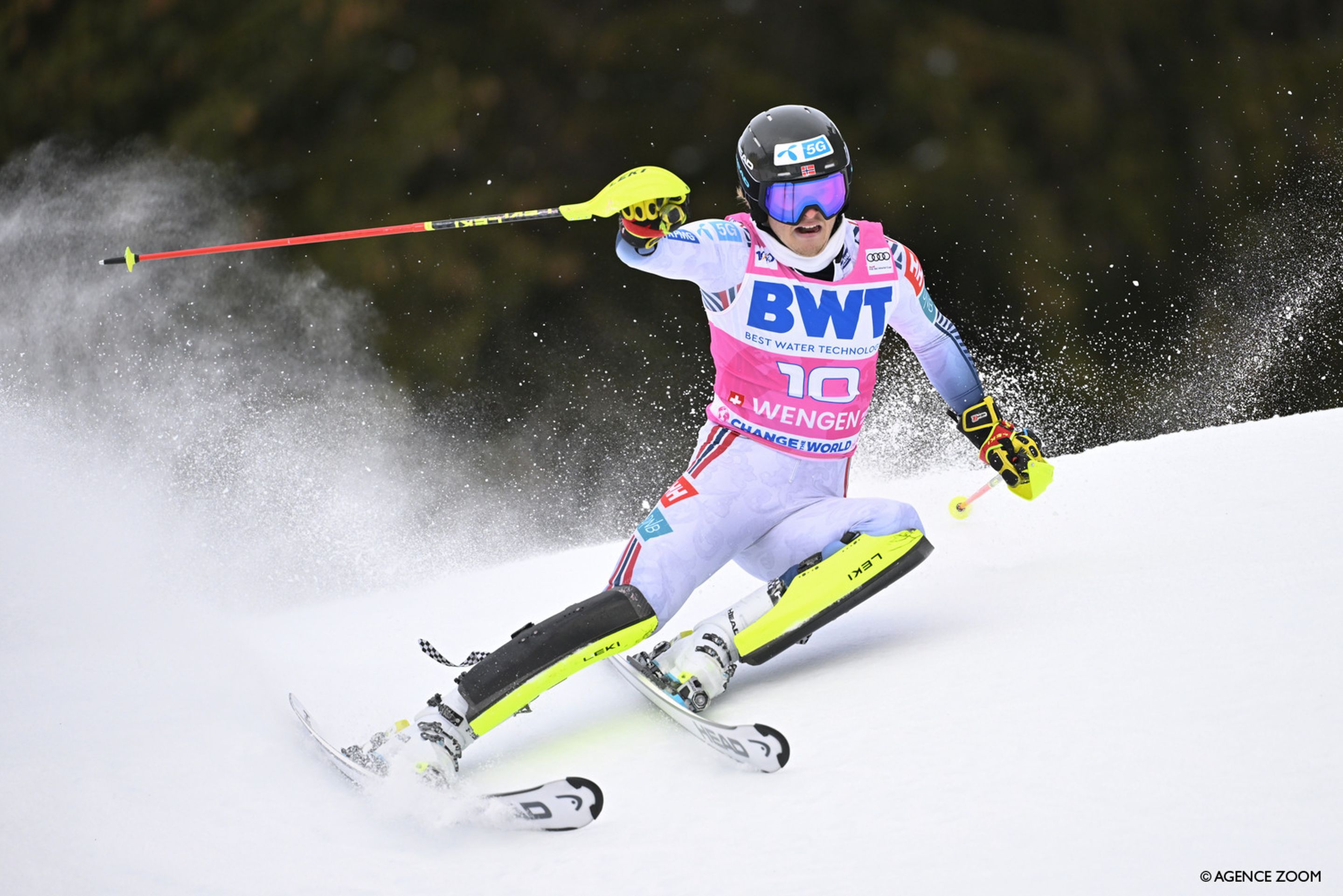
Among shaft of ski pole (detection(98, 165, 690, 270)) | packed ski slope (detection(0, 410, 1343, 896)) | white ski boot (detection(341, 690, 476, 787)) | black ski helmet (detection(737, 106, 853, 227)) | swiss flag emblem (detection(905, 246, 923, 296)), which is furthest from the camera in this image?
swiss flag emblem (detection(905, 246, 923, 296))

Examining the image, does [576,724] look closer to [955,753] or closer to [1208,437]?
[955,753]

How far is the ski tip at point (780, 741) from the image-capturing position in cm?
188

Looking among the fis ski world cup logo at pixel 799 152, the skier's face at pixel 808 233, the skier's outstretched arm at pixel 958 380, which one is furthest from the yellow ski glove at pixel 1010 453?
the fis ski world cup logo at pixel 799 152

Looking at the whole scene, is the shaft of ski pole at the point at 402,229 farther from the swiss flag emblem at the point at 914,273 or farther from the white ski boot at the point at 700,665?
the white ski boot at the point at 700,665

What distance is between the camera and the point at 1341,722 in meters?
1.64

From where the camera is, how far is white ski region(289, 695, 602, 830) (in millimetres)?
1806

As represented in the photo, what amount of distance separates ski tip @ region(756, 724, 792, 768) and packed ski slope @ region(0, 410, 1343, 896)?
0.12 ft

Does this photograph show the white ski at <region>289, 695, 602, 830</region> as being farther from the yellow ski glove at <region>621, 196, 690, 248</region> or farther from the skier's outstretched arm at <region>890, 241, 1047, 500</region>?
the skier's outstretched arm at <region>890, 241, 1047, 500</region>

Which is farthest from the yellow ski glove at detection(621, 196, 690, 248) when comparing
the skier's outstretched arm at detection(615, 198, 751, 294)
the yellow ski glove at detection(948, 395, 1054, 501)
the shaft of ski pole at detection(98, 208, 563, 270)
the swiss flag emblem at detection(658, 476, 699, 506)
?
the yellow ski glove at detection(948, 395, 1054, 501)

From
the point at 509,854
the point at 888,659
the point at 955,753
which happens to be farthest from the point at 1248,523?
the point at 509,854

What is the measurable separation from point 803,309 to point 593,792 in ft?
3.48

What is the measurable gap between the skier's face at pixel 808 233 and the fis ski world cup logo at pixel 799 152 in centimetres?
10

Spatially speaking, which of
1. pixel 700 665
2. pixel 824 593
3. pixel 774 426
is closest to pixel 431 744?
pixel 700 665

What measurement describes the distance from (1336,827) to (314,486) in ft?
12.0
